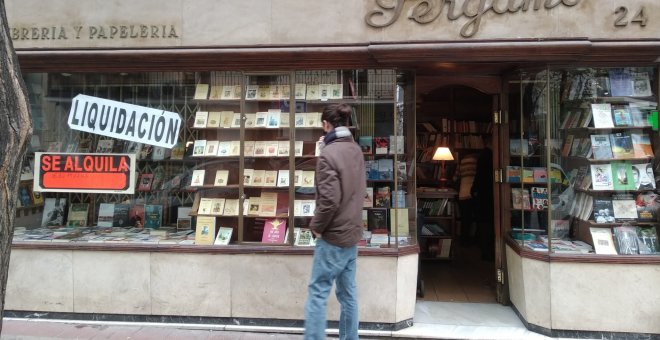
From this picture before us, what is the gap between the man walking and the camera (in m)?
3.53

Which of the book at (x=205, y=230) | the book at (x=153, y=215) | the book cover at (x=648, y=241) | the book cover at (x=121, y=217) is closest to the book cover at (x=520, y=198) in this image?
the book cover at (x=648, y=241)

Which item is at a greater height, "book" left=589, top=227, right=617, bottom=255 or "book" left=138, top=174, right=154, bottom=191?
"book" left=138, top=174, right=154, bottom=191

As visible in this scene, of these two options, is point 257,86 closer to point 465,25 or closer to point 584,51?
point 465,25

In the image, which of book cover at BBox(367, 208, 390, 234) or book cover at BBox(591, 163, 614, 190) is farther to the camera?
book cover at BBox(367, 208, 390, 234)

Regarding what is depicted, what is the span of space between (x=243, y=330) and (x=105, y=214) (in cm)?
231

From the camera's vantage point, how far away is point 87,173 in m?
5.23

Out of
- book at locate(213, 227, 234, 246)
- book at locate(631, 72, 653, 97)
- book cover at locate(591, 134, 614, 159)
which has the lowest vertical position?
book at locate(213, 227, 234, 246)

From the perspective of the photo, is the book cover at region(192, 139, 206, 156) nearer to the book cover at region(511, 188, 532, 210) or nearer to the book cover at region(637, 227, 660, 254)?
the book cover at region(511, 188, 532, 210)

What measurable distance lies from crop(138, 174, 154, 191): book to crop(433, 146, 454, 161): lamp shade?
463 centimetres

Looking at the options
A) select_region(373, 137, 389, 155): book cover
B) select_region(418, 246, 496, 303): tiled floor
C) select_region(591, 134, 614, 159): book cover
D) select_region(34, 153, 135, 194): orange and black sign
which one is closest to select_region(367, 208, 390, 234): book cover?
select_region(373, 137, 389, 155): book cover

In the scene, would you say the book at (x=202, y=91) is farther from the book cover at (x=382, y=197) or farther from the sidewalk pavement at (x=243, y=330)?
the sidewalk pavement at (x=243, y=330)

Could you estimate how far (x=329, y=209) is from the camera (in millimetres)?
3494

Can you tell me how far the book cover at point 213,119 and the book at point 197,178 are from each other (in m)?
0.53

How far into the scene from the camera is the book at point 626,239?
4.56m
